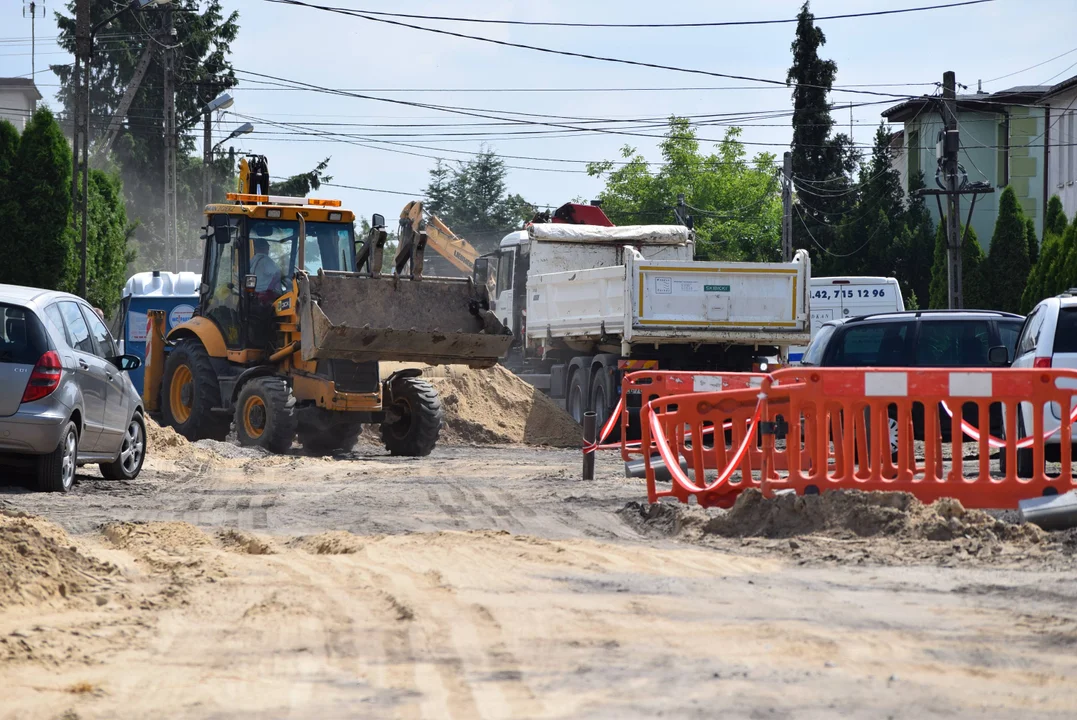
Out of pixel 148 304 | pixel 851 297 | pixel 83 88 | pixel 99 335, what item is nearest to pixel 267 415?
pixel 99 335

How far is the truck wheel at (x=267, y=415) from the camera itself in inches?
654

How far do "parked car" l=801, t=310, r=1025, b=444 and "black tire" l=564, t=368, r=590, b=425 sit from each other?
6902 mm

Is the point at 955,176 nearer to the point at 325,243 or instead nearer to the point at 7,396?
the point at 325,243

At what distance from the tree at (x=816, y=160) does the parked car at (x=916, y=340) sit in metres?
45.0

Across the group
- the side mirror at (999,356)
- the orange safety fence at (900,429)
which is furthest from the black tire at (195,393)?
the orange safety fence at (900,429)

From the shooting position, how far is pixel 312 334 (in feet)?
53.2

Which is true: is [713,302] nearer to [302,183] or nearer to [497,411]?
[497,411]

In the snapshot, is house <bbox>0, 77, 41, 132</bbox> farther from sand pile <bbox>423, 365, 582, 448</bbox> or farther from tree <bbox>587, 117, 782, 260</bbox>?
sand pile <bbox>423, 365, 582, 448</bbox>

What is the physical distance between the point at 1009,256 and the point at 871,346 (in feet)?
100.0

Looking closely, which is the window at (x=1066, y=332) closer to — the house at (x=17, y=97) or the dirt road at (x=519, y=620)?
the dirt road at (x=519, y=620)

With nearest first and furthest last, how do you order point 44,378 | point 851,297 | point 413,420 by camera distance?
point 44,378 < point 413,420 < point 851,297

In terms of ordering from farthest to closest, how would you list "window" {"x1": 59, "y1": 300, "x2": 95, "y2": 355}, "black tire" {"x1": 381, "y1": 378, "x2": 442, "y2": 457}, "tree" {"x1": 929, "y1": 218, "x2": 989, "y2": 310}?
"tree" {"x1": 929, "y1": 218, "x2": 989, "y2": 310}
"black tire" {"x1": 381, "y1": 378, "x2": 442, "y2": 457}
"window" {"x1": 59, "y1": 300, "x2": 95, "y2": 355}

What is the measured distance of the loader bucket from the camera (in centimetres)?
1612

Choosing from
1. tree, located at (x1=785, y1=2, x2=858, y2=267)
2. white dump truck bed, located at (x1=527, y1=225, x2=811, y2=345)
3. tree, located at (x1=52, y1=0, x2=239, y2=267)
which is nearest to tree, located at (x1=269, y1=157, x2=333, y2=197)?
tree, located at (x1=52, y1=0, x2=239, y2=267)
